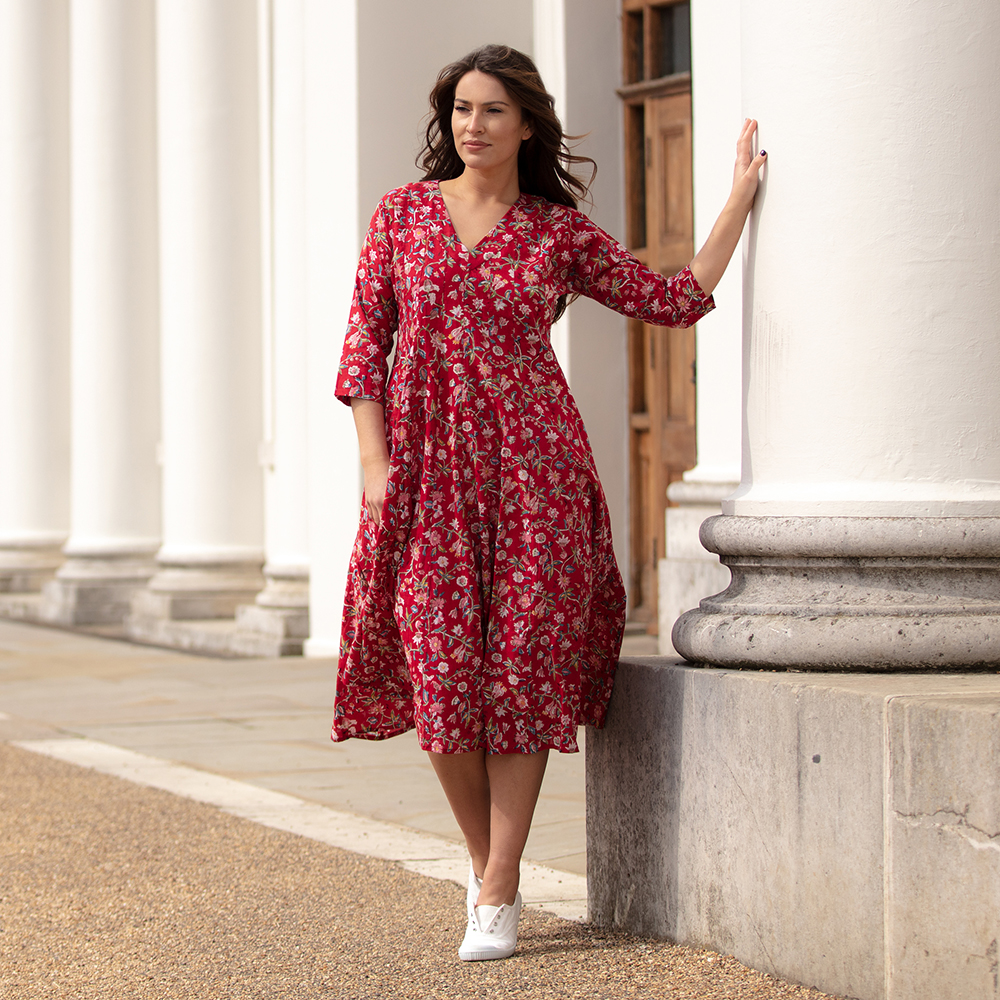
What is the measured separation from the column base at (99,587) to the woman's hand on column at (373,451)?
11.1 m

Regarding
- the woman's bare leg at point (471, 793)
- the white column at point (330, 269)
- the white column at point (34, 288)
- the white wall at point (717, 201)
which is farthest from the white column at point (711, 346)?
the white column at point (34, 288)

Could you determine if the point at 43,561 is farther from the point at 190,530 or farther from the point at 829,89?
the point at 829,89

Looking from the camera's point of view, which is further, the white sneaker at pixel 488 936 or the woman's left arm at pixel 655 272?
the woman's left arm at pixel 655 272

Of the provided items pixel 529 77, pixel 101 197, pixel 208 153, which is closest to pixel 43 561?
pixel 101 197

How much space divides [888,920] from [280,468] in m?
8.86

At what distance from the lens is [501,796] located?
3473 mm

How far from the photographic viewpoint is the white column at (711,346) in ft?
25.6

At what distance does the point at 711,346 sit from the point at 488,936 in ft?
16.1

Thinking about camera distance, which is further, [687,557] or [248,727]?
[687,557]

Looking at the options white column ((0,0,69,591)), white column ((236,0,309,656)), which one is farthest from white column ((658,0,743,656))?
white column ((0,0,69,591))

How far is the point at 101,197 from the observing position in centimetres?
1410

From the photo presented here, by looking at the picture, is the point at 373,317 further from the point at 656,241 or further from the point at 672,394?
the point at 656,241

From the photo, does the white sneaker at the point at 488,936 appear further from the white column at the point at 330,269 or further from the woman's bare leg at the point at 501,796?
the white column at the point at 330,269

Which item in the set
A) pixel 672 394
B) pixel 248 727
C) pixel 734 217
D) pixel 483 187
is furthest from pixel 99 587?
pixel 734 217
